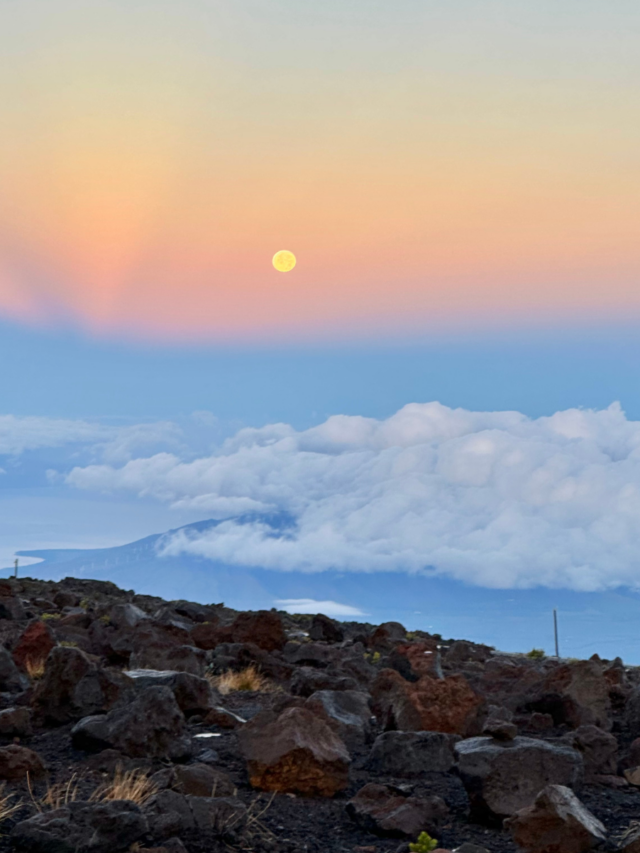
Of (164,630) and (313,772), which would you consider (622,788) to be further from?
(164,630)

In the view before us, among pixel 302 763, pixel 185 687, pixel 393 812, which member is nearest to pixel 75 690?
pixel 185 687

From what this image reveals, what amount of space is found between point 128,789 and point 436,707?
3662mm

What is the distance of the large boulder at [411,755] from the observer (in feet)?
25.9

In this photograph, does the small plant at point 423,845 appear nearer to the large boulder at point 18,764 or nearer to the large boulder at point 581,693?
the large boulder at point 18,764

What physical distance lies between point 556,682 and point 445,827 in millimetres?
4805

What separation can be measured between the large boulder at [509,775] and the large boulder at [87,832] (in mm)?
2550

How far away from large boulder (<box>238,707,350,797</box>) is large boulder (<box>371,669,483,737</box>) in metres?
1.86

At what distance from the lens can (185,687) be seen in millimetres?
8984

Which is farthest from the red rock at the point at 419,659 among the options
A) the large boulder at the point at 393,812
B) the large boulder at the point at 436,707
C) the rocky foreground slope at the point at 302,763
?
the large boulder at the point at 393,812

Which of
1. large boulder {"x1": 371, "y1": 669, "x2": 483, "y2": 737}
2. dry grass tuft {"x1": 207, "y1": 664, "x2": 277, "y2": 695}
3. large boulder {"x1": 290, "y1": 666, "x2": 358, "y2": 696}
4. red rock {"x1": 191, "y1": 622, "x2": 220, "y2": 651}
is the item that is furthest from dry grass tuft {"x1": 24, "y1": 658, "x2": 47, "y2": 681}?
large boulder {"x1": 371, "y1": 669, "x2": 483, "y2": 737}

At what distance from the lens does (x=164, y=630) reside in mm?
12617

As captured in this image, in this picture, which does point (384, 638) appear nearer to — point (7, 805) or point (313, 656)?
point (313, 656)

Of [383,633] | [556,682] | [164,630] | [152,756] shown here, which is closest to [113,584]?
[383,633]

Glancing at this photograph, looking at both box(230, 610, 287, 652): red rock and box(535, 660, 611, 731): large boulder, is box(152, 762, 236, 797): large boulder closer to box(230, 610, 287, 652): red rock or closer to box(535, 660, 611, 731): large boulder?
box(535, 660, 611, 731): large boulder
